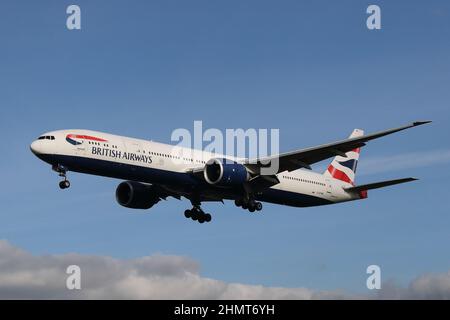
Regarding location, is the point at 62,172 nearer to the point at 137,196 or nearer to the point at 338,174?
the point at 137,196

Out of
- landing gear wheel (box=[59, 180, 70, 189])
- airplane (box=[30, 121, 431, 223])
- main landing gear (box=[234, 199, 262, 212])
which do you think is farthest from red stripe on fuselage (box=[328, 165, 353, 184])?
landing gear wheel (box=[59, 180, 70, 189])

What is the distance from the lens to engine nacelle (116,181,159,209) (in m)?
56.8

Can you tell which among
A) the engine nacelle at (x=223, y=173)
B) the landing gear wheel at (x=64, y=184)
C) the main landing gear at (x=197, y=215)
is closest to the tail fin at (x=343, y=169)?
the main landing gear at (x=197, y=215)

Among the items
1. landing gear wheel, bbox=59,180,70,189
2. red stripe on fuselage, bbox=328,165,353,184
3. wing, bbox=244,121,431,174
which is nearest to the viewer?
landing gear wheel, bbox=59,180,70,189

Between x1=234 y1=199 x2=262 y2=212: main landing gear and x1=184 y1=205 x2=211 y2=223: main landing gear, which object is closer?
x1=234 y1=199 x2=262 y2=212: main landing gear

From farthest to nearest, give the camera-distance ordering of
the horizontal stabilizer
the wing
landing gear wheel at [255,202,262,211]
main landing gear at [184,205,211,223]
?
1. main landing gear at [184,205,211,223]
2. landing gear wheel at [255,202,262,211]
3. the horizontal stabilizer
4. the wing

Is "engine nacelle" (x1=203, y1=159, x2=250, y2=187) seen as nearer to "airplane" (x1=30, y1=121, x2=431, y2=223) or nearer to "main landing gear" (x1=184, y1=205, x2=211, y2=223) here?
"airplane" (x1=30, y1=121, x2=431, y2=223)

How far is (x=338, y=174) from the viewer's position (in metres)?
61.9

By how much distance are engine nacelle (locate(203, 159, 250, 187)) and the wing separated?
4.79ft

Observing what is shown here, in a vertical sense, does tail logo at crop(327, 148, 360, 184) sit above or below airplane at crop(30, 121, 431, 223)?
above

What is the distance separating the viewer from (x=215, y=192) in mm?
52750
